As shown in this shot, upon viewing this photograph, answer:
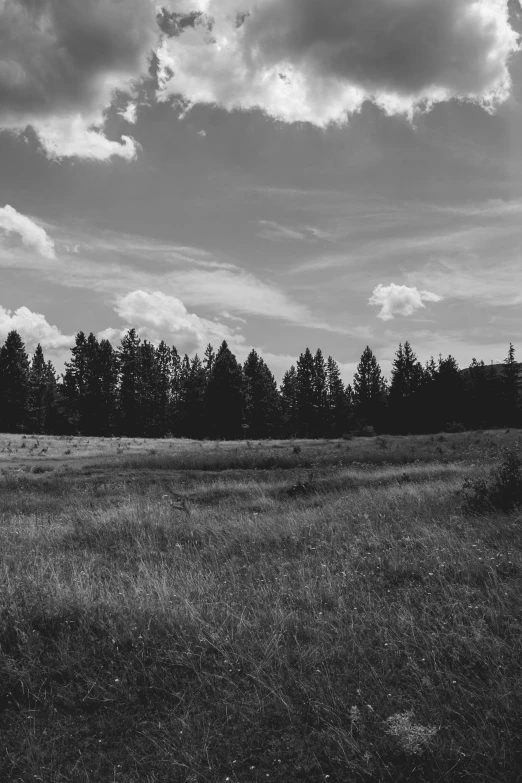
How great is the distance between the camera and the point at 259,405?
77188mm

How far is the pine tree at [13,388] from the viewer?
68.8m

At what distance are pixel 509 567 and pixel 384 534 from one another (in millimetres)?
2152

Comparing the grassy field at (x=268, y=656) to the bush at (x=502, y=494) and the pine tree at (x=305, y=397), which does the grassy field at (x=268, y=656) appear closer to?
the bush at (x=502, y=494)

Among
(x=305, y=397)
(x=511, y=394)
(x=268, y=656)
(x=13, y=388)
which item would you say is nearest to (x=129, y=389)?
(x=13, y=388)

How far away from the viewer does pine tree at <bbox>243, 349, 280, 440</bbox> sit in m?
75.6

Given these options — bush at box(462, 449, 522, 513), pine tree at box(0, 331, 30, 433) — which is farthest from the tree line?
bush at box(462, 449, 522, 513)

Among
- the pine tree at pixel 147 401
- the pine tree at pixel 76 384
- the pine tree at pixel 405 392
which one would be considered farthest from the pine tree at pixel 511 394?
the pine tree at pixel 76 384

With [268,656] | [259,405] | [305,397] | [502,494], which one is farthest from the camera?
[305,397]

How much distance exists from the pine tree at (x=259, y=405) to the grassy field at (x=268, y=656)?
66052 mm

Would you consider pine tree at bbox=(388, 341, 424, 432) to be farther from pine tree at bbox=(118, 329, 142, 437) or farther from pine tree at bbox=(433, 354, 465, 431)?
pine tree at bbox=(118, 329, 142, 437)

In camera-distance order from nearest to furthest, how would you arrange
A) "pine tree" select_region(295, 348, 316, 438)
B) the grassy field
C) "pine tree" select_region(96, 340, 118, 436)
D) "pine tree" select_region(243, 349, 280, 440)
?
the grassy field, "pine tree" select_region(96, 340, 118, 436), "pine tree" select_region(243, 349, 280, 440), "pine tree" select_region(295, 348, 316, 438)

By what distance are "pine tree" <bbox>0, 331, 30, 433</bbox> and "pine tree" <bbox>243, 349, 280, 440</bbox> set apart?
34.0 m

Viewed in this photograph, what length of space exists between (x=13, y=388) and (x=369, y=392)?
63941mm

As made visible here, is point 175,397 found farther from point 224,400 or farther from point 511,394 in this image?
point 511,394
